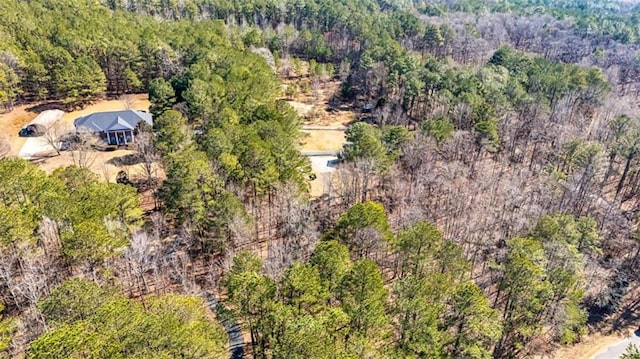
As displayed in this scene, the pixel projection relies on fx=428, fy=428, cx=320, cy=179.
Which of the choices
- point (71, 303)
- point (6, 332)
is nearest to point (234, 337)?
point (71, 303)

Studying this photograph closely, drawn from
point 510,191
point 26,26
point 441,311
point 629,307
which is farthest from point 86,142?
point 629,307

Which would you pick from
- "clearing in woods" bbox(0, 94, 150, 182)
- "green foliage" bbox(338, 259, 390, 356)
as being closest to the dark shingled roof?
"clearing in woods" bbox(0, 94, 150, 182)

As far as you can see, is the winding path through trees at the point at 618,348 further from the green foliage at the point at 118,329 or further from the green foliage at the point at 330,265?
the green foliage at the point at 118,329

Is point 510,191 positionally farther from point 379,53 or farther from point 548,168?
point 379,53

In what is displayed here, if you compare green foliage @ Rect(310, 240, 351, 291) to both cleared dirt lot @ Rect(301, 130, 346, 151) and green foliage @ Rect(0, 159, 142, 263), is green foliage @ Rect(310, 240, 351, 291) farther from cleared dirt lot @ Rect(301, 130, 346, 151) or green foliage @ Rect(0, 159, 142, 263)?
cleared dirt lot @ Rect(301, 130, 346, 151)

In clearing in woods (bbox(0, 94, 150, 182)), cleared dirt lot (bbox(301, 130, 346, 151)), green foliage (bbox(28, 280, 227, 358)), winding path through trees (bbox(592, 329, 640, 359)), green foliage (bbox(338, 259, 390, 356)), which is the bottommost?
winding path through trees (bbox(592, 329, 640, 359))
